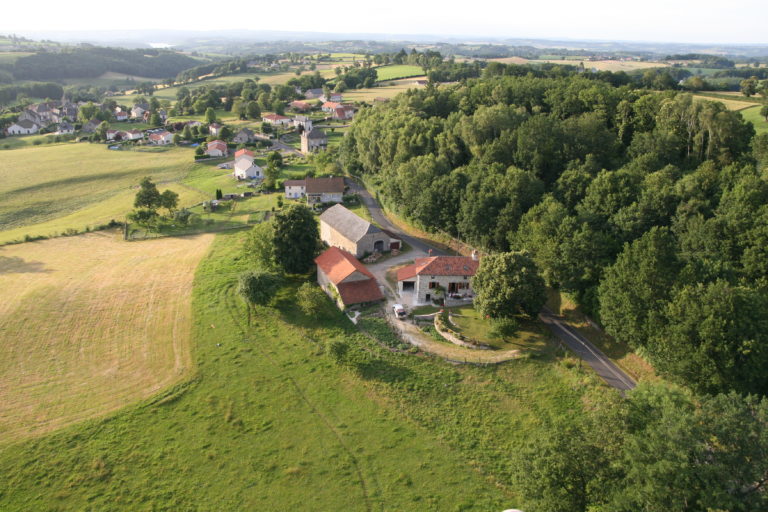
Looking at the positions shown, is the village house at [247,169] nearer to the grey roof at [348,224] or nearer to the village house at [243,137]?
the village house at [243,137]

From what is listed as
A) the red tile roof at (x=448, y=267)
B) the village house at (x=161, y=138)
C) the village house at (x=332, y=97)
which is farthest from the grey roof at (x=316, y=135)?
the red tile roof at (x=448, y=267)

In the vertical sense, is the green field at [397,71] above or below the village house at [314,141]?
above

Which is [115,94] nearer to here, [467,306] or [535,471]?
[467,306]

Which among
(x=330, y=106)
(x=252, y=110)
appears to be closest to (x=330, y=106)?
(x=330, y=106)

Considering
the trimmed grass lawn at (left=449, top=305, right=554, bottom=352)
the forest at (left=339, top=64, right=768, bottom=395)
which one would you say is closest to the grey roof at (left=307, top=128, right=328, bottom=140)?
the forest at (left=339, top=64, right=768, bottom=395)

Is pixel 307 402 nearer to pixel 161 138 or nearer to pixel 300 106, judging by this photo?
pixel 161 138
